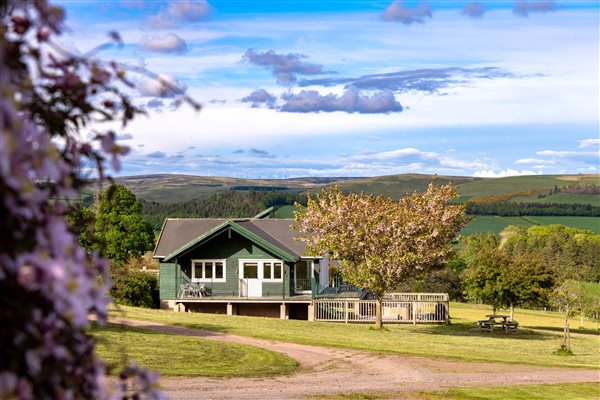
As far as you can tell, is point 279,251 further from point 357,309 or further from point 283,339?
point 283,339

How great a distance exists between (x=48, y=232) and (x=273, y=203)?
128775 millimetres

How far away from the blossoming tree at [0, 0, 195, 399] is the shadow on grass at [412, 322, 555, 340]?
3918 cm

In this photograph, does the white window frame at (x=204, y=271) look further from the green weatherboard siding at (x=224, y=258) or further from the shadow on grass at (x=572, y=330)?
the shadow on grass at (x=572, y=330)

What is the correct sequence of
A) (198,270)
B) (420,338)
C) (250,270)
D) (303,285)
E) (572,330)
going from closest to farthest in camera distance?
(420,338) < (250,270) < (198,270) < (303,285) < (572,330)

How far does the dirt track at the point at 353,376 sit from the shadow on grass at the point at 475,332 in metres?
14.4

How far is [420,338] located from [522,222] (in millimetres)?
113815

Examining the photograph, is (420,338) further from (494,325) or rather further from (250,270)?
(250,270)

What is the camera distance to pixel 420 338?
3697 cm

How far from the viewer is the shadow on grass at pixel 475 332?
43.3m

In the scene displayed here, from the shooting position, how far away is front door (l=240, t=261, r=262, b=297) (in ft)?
156

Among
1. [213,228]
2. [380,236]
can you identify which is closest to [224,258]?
[213,228]

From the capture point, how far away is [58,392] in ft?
12.1

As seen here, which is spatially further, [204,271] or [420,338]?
[204,271]

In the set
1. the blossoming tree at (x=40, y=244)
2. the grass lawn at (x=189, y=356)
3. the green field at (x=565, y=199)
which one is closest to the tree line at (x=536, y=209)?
the green field at (x=565, y=199)
